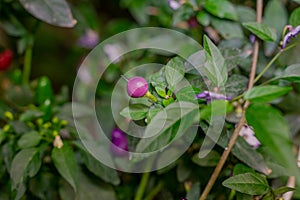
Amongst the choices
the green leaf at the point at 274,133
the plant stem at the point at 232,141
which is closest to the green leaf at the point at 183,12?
the plant stem at the point at 232,141

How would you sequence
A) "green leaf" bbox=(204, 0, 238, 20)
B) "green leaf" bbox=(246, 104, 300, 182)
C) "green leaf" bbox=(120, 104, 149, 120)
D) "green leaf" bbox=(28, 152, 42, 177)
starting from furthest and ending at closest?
"green leaf" bbox=(204, 0, 238, 20) → "green leaf" bbox=(28, 152, 42, 177) → "green leaf" bbox=(120, 104, 149, 120) → "green leaf" bbox=(246, 104, 300, 182)

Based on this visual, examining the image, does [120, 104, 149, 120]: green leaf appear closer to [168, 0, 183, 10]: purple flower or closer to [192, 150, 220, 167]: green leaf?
[192, 150, 220, 167]: green leaf

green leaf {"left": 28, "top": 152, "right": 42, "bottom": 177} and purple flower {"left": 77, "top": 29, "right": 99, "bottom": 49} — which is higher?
green leaf {"left": 28, "top": 152, "right": 42, "bottom": 177}

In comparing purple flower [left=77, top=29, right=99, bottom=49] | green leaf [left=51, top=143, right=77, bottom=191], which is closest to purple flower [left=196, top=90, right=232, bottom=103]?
green leaf [left=51, top=143, right=77, bottom=191]

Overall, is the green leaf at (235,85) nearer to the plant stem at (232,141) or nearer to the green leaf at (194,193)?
the plant stem at (232,141)

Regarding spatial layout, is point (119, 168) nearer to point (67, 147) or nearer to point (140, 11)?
point (67, 147)

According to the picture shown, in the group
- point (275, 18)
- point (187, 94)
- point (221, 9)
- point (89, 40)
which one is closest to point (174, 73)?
point (187, 94)
